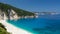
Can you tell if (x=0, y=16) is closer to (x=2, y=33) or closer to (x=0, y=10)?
(x=0, y=10)

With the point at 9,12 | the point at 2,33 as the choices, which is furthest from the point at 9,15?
the point at 2,33

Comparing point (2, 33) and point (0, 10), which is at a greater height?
point (0, 10)

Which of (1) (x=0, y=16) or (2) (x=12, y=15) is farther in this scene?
(2) (x=12, y=15)

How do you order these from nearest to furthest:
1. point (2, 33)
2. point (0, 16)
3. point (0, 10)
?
1. point (2, 33)
2. point (0, 16)
3. point (0, 10)

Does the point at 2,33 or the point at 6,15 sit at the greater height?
the point at 6,15

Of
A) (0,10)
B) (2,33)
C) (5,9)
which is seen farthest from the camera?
(5,9)

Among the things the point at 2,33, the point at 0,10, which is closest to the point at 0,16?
the point at 0,10

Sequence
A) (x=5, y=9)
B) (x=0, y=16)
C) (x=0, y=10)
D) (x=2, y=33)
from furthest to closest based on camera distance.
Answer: (x=5, y=9) < (x=0, y=10) < (x=0, y=16) < (x=2, y=33)

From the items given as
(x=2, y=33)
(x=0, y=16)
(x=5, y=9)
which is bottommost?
(x=2, y=33)

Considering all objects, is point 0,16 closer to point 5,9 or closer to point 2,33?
point 5,9
